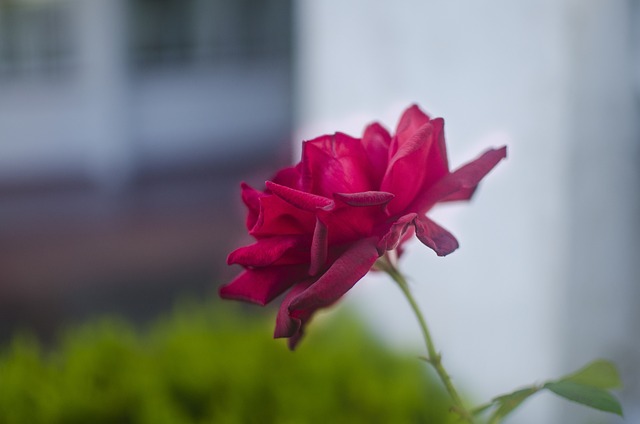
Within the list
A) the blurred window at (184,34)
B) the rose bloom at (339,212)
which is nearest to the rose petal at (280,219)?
the rose bloom at (339,212)

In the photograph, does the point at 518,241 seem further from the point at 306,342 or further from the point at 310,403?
the point at 310,403

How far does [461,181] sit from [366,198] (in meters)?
0.05

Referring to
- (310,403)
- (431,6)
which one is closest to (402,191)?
(310,403)

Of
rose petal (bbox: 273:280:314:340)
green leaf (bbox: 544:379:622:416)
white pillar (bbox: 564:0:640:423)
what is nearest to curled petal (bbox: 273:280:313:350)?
rose petal (bbox: 273:280:314:340)

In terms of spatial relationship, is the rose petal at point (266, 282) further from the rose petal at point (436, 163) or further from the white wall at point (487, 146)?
the white wall at point (487, 146)

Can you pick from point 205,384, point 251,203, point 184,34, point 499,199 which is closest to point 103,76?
point 184,34

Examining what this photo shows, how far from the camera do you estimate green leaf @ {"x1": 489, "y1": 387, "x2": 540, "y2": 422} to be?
0.37 meters

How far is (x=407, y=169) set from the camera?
36 cm

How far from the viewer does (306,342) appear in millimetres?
1607

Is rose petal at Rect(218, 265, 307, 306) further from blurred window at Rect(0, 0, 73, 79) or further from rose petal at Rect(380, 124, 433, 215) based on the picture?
blurred window at Rect(0, 0, 73, 79)

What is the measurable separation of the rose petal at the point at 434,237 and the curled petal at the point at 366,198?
2 cm

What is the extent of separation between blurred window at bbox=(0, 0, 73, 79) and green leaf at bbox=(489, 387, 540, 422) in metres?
7.60

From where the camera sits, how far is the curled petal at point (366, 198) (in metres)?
0.33

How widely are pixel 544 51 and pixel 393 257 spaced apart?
3.25ft
